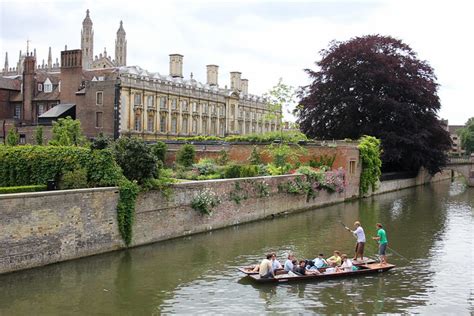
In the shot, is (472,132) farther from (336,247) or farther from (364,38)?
(336,247)

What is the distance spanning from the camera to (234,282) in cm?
1499

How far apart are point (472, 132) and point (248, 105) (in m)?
49.5

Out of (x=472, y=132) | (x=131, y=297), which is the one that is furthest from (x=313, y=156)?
(x=472, y=132)

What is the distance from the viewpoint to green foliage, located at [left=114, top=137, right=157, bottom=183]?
19.5 metres

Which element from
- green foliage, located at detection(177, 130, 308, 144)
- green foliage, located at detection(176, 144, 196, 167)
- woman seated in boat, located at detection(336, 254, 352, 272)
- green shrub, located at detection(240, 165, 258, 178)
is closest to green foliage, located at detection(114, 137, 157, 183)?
woman seated in boat, located at detection(336, 254, 352, 272)

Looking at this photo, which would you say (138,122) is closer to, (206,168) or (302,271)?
(206,168)

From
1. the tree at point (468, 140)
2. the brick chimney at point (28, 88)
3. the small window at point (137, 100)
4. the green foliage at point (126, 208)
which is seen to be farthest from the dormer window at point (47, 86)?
the tree at point (468, 140)

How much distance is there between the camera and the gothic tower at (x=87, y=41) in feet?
343

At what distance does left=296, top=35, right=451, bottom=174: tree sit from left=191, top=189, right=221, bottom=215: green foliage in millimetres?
25015

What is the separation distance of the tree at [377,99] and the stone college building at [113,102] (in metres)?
17.6

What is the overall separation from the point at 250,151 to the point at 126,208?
2217 centimetres

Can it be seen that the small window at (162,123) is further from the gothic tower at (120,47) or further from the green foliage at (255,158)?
the gothic tower at (120,47)

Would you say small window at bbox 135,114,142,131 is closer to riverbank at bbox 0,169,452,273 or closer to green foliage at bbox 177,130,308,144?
green foliage at bbox 177,130,308,144

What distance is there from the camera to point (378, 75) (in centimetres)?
4462
